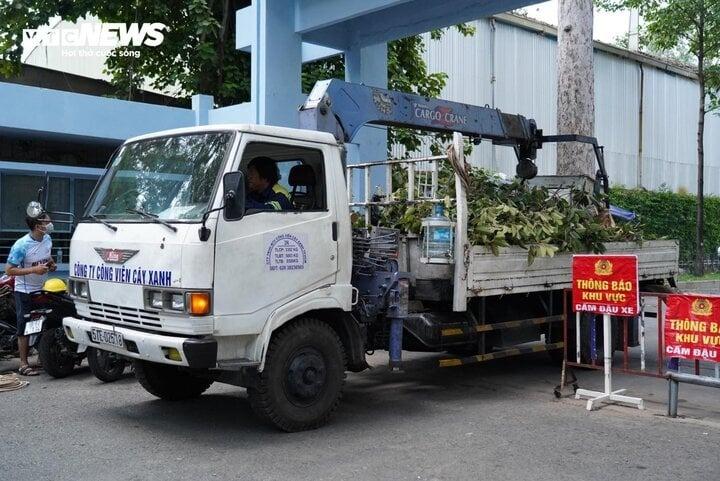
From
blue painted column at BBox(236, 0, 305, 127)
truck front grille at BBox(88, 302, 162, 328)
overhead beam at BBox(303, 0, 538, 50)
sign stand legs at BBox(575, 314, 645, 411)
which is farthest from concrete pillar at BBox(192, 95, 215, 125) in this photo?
sign stand legs at BBox(575, 314, 645, 411)

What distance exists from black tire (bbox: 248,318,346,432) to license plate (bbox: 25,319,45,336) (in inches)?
133

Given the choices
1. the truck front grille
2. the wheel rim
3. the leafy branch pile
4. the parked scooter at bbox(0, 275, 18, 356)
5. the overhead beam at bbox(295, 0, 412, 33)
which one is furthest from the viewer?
the overhead beam at bbox(295, 0, 412, 33)

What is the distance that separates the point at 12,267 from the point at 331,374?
4139 millimetres

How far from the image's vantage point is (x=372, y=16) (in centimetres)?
1141

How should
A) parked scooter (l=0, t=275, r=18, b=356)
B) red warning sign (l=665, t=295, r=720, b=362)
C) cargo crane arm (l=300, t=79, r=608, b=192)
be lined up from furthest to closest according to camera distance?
parked scooter (l=0, t=275, r=18, b=356), cargo crane arm (l=300, t=79, r=608, b=192), red warning sign (l=665, t=295, r=720, b=362)

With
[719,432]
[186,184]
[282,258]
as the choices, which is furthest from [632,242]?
[186,184]

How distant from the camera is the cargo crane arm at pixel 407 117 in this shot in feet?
20.6

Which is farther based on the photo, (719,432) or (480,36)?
(480,36)

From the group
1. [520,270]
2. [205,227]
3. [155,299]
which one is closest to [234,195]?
[205,227]

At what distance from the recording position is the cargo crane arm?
247 inches

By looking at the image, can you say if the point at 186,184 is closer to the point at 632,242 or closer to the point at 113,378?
the point at 113,378

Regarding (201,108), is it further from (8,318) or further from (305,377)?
(305,377)

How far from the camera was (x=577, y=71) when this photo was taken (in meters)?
13.0

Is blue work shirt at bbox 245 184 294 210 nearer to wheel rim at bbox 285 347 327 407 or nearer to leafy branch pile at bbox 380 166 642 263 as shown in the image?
wheel rim at bbox 285 347 327 407
